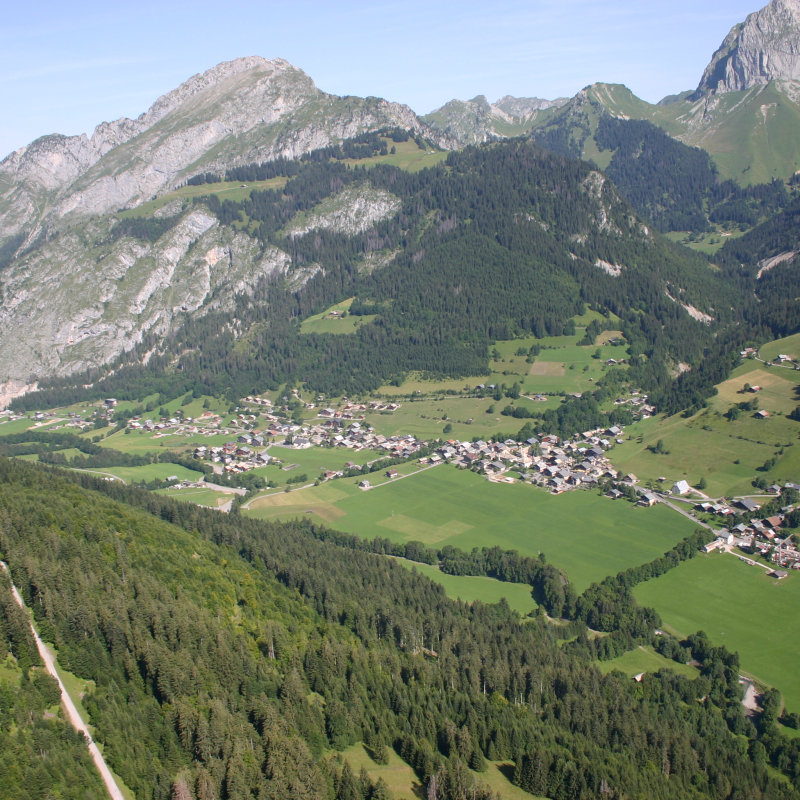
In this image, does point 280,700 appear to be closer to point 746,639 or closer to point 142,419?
point 746,639

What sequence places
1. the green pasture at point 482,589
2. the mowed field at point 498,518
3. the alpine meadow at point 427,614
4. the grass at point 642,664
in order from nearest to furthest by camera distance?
the alpine meadow at point 427,614, the grass at point 642,664, the green pasture at point 482,589, the mowed field at point 498,518

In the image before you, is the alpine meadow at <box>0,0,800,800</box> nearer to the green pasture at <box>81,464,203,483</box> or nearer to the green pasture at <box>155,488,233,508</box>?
the green pasture at <box>155,488,233,508</box>

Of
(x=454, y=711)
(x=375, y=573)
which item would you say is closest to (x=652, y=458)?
(x=375, y=573)

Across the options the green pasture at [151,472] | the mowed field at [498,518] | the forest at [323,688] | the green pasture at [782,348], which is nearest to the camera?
the forest at [323,688]

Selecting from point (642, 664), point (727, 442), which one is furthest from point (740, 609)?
point (727, 442)

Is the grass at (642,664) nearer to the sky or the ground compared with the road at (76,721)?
nearer to the ground

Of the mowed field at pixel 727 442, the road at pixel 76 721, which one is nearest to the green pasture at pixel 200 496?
the road at pixel 76 721

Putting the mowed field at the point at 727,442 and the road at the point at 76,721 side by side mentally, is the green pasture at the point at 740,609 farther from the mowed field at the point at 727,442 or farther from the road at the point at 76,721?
the road at the point at 76,721

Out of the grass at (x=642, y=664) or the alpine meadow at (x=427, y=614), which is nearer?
the alpine meadow at (x=427, y=614)
